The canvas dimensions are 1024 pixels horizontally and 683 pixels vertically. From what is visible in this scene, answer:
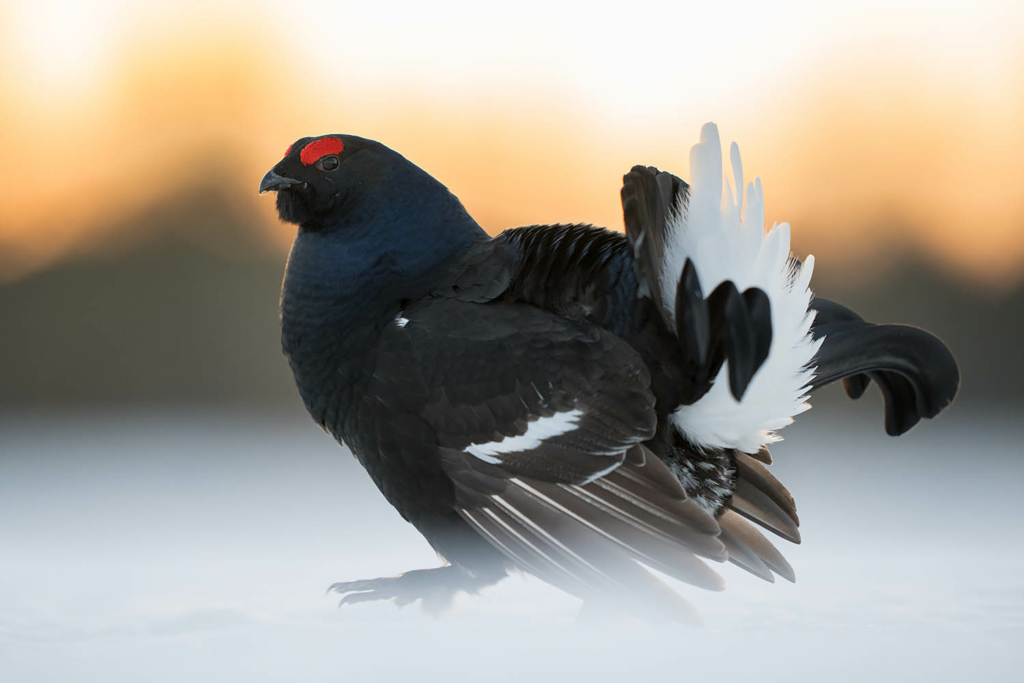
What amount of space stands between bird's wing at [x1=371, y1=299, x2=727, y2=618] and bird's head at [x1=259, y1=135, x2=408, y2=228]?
30cm

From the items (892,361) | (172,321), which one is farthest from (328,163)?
(172,321)

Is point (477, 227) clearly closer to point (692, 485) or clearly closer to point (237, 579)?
point (692, 485)

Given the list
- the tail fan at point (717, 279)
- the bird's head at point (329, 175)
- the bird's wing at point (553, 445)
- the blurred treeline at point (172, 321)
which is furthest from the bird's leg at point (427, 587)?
the blurred treeline at point (172, 321)

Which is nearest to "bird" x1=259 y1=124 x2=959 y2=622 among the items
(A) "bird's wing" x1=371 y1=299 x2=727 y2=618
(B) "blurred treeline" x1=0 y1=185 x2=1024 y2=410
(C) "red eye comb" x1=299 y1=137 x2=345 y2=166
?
(A) "bird's wing" x1=371 y1=299 x2=727 y2=618

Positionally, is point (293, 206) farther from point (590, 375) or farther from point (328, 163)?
point (590, 375)

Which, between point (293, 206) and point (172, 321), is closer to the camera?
point (293, 206)

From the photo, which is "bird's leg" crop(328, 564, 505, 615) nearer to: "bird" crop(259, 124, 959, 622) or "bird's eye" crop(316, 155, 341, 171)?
"bird" crop(259, 124, 959, 622)

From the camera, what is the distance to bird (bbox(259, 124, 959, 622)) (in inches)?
45.0

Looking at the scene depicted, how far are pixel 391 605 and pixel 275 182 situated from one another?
669 millimetres

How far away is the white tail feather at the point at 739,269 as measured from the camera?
118 centimetres

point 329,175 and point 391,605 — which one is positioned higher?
point 329,175

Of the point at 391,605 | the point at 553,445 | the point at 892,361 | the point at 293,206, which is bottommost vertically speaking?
the point at 391,605

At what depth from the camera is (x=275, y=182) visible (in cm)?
141

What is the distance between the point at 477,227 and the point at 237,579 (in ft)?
2.35
